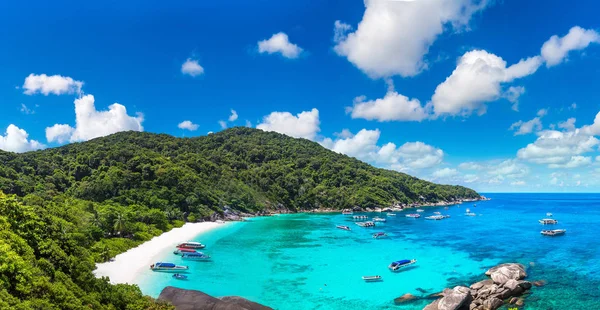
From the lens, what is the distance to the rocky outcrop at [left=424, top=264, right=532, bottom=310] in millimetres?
27003

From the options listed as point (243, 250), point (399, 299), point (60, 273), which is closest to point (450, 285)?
point (399, 299)

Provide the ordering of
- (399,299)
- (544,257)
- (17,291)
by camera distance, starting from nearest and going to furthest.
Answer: (17,291)
(399,299)
(544,257)

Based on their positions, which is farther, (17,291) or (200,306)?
(200,306)

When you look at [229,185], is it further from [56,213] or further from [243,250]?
[56,213]

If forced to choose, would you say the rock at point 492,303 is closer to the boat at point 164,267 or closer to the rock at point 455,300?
the rock at point 455,300

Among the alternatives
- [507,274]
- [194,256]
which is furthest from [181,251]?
[507,274]

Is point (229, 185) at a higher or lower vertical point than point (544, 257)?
higher

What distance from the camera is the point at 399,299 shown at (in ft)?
99.3

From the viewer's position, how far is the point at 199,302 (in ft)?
81.9

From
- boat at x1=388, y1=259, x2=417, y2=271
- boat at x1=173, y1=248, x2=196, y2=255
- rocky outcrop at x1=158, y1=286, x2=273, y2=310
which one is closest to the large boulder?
boat at x1=388, y1=259, x2=417, y2=271

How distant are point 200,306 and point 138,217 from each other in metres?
44.1

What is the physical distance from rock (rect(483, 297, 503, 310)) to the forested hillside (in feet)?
84.7

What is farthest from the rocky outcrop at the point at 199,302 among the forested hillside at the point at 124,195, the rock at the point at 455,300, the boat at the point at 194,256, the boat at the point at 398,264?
the boat at the point at 398,264

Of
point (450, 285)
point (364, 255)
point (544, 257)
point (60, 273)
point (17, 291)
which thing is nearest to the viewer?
point (17, 291)
